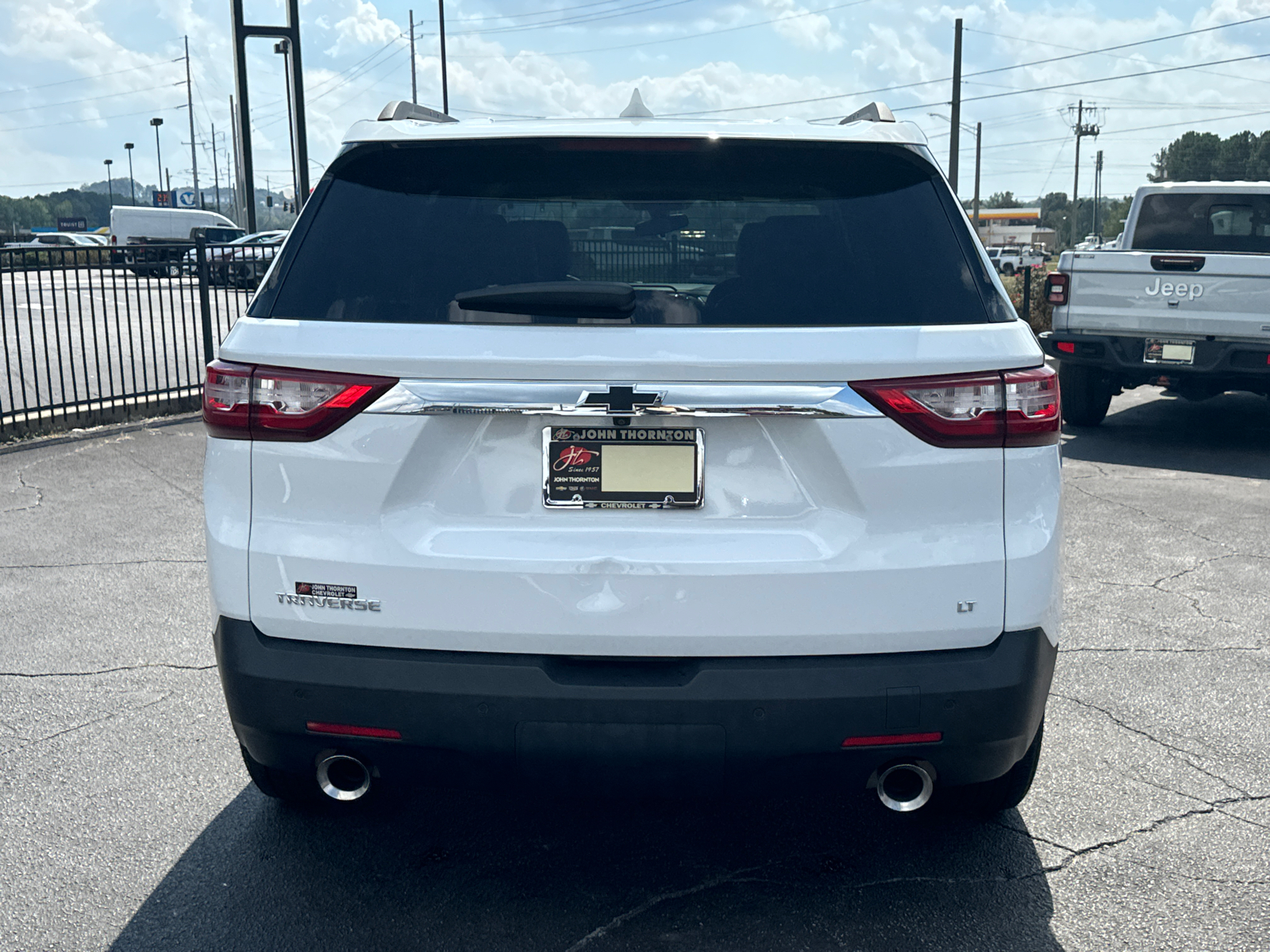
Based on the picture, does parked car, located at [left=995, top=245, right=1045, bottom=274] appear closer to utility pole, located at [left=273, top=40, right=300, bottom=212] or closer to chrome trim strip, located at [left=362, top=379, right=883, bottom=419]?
utility pole, located at [left=273, top=40, right=300, bottom=212]

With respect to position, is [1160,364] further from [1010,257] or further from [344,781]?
[1010,257]

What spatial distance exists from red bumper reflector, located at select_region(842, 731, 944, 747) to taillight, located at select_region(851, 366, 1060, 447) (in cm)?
62

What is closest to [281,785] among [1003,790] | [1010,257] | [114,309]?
[1003,790]

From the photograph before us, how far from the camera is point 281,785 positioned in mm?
3219

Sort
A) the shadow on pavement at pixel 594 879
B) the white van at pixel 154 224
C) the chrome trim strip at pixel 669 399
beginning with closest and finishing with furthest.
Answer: the chrome trim strip at pixel 669 399 → the shadow on pavement at pixel 594 879 → the white van at pixel 154 224

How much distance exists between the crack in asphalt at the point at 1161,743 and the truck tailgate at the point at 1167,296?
609 centimetres

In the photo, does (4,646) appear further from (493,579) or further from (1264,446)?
(1264,446)

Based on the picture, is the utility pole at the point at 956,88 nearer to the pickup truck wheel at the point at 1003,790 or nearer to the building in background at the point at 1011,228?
the pickup truck wheel at the point at 1003,790

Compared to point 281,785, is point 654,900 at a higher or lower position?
lower

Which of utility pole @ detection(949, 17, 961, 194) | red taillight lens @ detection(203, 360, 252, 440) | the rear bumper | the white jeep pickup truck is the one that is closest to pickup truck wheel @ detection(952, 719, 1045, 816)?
red taillight lens @ detection(203, 360, 252, 440)

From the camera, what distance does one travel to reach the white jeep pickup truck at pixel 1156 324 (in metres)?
9.22

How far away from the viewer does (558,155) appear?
8.83 feet

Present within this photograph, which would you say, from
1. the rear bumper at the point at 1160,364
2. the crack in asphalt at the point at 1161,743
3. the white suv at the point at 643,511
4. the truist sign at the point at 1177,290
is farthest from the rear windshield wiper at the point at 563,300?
the truist sign at the point at 1177,290

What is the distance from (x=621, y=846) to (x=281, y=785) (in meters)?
0.93
